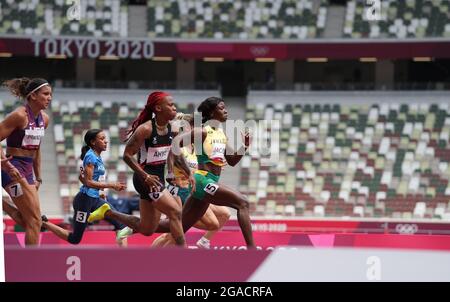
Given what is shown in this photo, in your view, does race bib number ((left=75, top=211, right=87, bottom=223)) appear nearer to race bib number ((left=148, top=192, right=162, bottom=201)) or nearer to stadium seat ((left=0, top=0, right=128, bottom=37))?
race bib number ((left=148, top=192, right=162, bottom=201))

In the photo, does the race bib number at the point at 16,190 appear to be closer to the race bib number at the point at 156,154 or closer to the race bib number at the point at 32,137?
the race bib number at the point at 32,137

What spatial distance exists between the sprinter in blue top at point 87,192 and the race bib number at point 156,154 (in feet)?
6.99

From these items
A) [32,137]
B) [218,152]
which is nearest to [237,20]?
[218,152]

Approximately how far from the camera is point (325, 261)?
1173cm

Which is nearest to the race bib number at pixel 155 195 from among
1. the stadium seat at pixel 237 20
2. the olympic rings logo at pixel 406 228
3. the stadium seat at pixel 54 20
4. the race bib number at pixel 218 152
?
the race bib number at pixel 218 152

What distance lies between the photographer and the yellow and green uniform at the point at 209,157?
15.3 m

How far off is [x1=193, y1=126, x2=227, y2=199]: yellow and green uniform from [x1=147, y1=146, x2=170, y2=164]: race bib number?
587mm

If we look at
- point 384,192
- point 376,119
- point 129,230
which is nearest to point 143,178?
point 129,230

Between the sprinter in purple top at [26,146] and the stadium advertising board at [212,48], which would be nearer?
the sprinter in purple top at [26,146]

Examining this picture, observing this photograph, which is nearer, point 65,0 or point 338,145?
point 338,145

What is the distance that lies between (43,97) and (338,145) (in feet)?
89.5

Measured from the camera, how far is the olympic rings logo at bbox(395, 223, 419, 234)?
34581 mm

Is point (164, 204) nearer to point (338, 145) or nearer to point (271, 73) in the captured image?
point (338, 145)

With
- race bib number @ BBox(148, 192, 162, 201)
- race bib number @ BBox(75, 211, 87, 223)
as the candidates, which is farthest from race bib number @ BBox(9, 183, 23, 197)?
race bib number @ BBox(75, 211, 87, 223)
